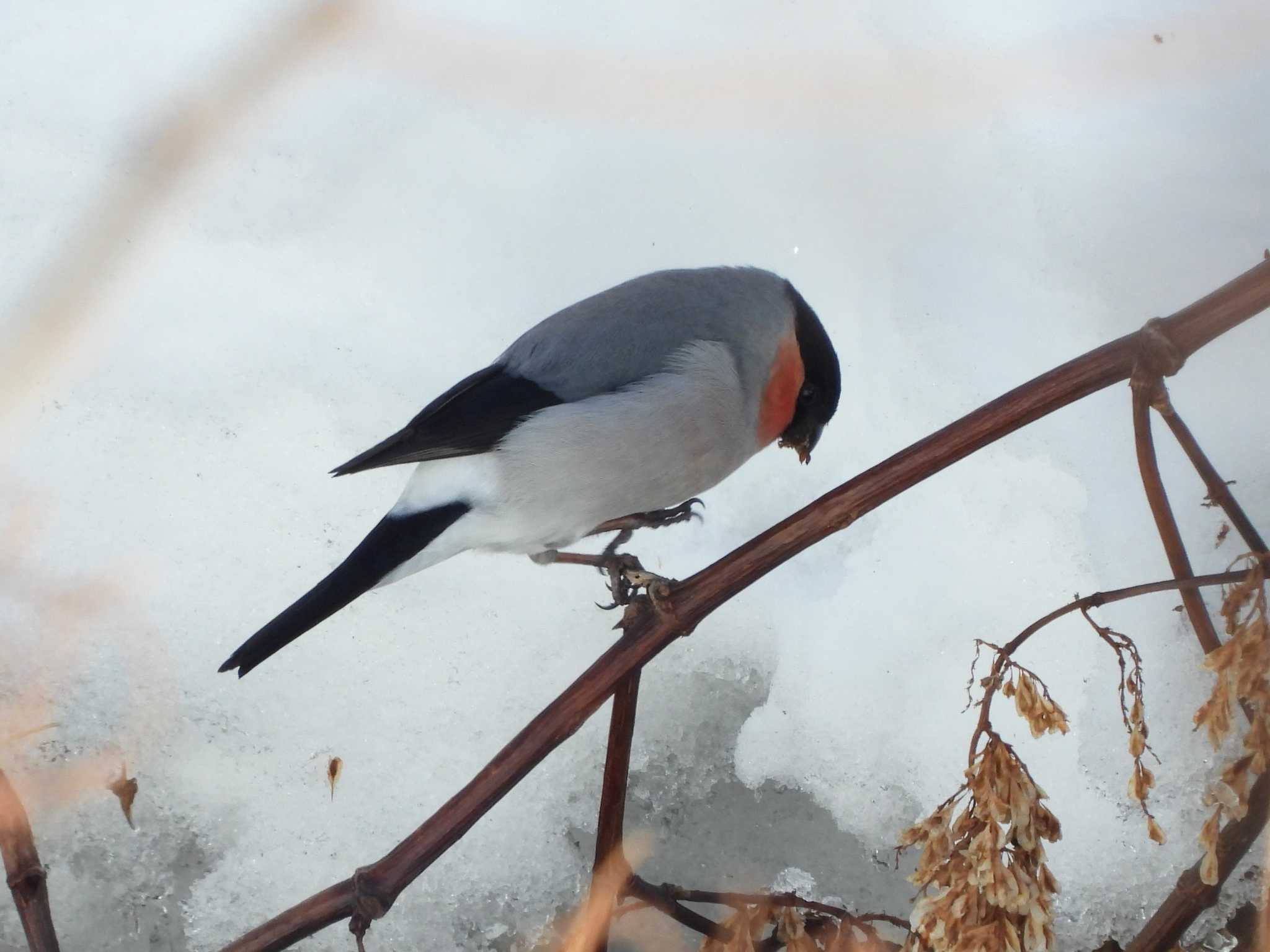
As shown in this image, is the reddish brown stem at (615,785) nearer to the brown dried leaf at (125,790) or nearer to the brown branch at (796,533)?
the brown branch at (796,533)

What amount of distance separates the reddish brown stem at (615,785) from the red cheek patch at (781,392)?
0.27 m

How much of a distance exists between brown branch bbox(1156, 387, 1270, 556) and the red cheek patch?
0.30 metres

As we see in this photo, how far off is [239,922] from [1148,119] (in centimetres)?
87

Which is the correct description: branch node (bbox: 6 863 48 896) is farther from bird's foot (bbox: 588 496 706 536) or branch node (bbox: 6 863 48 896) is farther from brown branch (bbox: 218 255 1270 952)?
bird's foot (bbox: 588 496 706 536)

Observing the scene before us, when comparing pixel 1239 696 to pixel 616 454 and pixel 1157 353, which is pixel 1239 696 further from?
pixel 616 454

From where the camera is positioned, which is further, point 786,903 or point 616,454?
point 616,454

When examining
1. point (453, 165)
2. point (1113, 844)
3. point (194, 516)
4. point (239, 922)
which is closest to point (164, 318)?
point (194, 516)

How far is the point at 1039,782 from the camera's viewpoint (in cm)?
75

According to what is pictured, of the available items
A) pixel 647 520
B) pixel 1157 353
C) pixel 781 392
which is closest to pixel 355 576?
pixel 647 520

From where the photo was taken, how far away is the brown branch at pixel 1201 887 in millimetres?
617

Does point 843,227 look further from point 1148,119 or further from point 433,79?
point 433,79

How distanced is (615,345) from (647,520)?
5.7 inches

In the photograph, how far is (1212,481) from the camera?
2.03 feet

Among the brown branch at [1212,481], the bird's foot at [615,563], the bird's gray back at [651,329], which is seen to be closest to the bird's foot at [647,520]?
the bird's foot at [615,563]
